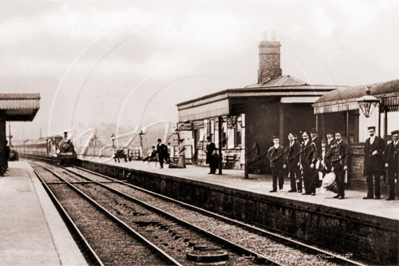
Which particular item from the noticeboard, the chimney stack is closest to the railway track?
the noticeboard

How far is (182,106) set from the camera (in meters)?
35.3

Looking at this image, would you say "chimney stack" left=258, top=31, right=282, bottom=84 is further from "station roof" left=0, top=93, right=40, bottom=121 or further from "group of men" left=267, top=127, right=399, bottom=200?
"group of men" left=267, top=127, right=399, bottom=200

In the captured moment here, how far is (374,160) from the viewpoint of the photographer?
514 inches

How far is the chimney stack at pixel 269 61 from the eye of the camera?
36.4 meters

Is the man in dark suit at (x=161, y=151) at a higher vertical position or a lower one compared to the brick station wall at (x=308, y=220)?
higher

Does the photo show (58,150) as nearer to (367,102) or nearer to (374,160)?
(367,102)

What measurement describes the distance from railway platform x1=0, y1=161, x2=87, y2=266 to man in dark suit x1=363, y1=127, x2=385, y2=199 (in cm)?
708

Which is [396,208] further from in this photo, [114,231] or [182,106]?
[182,106]

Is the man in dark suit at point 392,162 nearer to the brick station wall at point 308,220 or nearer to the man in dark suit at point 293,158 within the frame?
the brick station wall at point 308,220

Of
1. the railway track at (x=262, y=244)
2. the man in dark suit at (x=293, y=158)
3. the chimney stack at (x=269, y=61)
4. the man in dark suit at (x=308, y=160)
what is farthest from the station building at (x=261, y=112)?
the chimney stack at (x=269, y=61)

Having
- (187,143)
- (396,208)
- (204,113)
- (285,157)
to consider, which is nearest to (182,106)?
(187,143)

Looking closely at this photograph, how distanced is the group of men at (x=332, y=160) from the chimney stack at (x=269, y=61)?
21.3m

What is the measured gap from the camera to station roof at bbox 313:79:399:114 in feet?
45.0

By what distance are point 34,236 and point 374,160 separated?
7.82m
